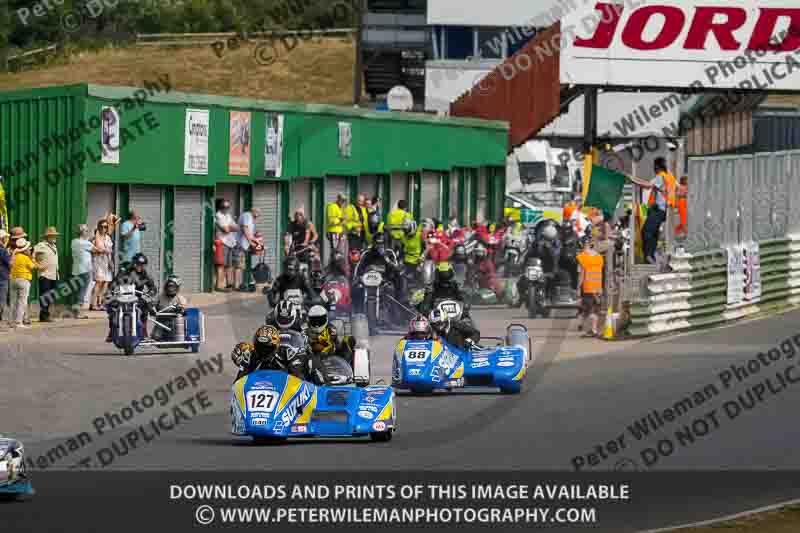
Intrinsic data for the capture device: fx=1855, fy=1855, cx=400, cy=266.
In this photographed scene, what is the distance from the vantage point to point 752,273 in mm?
32500

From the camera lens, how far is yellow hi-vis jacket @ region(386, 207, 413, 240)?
109ft

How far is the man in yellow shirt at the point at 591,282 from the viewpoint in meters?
28.6

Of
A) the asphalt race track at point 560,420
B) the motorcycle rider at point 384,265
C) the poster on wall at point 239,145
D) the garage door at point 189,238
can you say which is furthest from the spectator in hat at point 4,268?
the poster on wall at point 239,145

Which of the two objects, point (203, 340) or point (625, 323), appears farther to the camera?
point (625, 323)

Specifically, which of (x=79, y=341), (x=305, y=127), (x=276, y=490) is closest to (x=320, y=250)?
(x=305, y=127)

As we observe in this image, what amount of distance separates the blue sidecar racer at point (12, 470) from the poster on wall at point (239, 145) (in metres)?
23.9

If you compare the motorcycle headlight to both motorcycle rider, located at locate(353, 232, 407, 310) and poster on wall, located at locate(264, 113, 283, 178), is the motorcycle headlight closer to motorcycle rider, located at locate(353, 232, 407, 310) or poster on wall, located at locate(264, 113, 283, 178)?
motorcycle rider, located at locate(353, 232, 407, 310)

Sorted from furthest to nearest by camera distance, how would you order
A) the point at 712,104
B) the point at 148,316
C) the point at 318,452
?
the point at 712,104 → the point at 148,316 → the point at 318,452

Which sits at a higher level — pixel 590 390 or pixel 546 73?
pixel 546 73

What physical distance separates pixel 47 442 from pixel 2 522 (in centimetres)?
560

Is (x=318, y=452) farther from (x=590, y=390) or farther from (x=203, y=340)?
(x=203, y=340)

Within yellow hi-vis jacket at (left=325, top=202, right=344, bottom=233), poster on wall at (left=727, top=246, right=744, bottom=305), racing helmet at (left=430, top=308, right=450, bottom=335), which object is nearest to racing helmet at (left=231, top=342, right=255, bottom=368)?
racing helmet at (left=430, top=308, right=450, bottom=335)

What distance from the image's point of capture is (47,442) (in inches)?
687

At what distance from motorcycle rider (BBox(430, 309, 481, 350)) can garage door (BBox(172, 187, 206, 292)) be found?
547 inches
